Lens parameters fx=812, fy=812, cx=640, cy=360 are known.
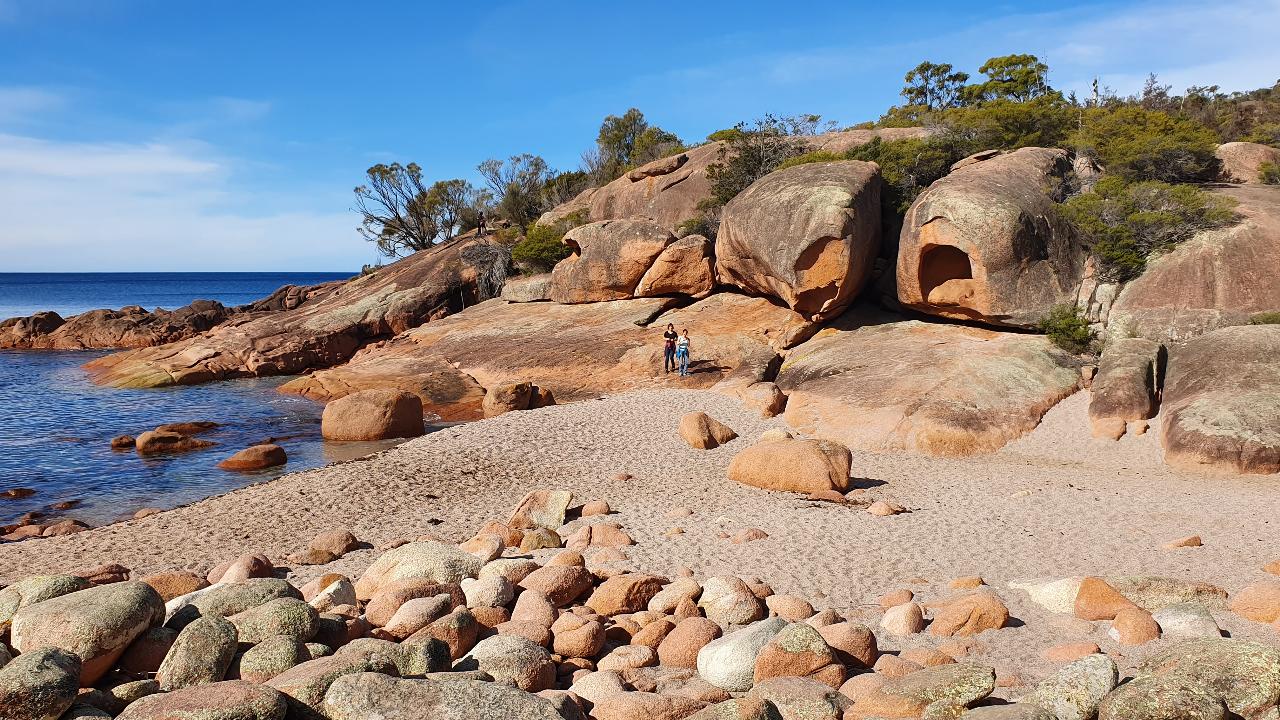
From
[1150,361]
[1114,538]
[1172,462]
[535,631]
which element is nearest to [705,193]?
[1150,361]

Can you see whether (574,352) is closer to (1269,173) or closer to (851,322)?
(851,322)

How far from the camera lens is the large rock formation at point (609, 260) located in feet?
92.2

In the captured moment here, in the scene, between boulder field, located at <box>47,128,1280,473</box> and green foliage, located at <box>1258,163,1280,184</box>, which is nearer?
boulder field, located at <box>47,128,1280,473</box>

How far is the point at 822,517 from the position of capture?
488 inches

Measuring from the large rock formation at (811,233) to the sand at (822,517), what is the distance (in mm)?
5806

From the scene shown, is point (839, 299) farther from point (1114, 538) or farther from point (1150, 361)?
point (1114, 538)

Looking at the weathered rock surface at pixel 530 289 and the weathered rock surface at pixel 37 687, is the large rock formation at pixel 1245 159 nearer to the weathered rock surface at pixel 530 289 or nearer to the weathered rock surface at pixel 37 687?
the weathered rock surface at pixel 530 289

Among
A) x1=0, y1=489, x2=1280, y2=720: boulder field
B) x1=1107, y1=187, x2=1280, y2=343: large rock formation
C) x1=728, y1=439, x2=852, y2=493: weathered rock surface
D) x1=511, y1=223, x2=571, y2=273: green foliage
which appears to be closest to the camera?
x1=0, y1=489, x2=1280, y2=720: boulder field

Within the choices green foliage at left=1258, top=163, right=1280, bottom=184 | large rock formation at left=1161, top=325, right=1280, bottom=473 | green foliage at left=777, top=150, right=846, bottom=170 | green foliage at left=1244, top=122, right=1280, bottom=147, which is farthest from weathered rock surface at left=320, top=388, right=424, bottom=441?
green foliage at left=1244, top=122, right=1280, bottom=147

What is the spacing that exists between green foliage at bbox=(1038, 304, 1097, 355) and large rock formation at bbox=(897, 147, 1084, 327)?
0.75ft

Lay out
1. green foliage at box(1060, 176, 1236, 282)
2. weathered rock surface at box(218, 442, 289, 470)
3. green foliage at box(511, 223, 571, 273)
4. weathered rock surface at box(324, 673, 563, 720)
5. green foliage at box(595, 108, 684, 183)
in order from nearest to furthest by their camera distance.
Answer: weathered rock surface at box(324, 673, 563, 720) < weathered rock surface at box(218, 442, 289, 470) < green foliage at box(1060, 176, 1236, 282) < green foliage at box(511, 223, 571, 273) < green foliage at box(595, 108, 684, 183)

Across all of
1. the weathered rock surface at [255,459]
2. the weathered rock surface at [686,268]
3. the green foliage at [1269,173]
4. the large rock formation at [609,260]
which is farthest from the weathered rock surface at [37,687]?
the green foliage at [1269,173]

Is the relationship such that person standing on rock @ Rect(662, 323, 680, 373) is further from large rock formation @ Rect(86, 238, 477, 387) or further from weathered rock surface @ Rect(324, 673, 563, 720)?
weathered rock surface @ Rect(324, 673, 563, 720)

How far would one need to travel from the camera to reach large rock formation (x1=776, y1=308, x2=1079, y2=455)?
53.7 ft
